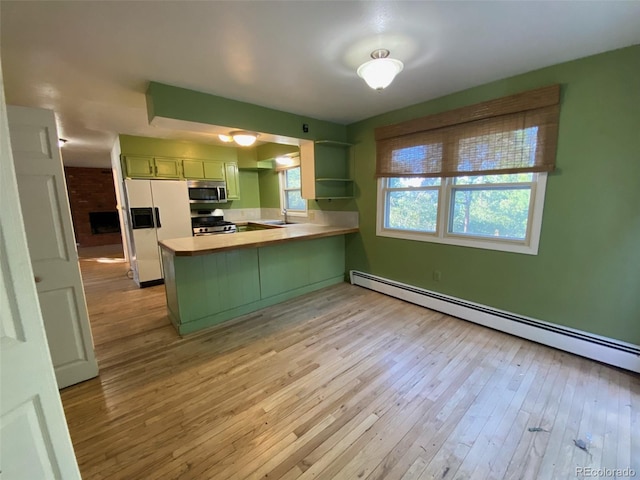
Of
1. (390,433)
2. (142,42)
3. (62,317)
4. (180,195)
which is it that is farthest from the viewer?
(180,195)

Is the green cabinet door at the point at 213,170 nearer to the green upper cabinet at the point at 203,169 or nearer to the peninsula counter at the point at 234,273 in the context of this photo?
the green upper cabinet at the point at 203,169

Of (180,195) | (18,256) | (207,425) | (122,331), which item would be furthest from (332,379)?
(180,195)

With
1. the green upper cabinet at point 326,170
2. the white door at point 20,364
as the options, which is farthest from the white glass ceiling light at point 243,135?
the white door at point 20,364

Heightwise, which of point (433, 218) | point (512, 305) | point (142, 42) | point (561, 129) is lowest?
point (512, 305)

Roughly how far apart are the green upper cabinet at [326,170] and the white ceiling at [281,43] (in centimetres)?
99

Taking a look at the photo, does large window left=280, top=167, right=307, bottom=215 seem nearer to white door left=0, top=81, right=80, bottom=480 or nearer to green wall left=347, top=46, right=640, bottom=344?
green wall left=347, top=46, right=640, bottom=344

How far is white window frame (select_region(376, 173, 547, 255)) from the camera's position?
2.38 m

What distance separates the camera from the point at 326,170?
3859 mm

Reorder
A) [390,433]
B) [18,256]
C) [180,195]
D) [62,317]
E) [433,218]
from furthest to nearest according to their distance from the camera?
[180,195] → [433,218] → [62,317] → [390,433] → [18,256]

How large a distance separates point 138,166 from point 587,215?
5559 millimetres

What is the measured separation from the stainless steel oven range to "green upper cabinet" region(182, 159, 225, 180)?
65cm

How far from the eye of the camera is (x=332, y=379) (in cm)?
203

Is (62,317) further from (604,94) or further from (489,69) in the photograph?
(604,94)

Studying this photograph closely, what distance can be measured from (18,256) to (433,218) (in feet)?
10.8
